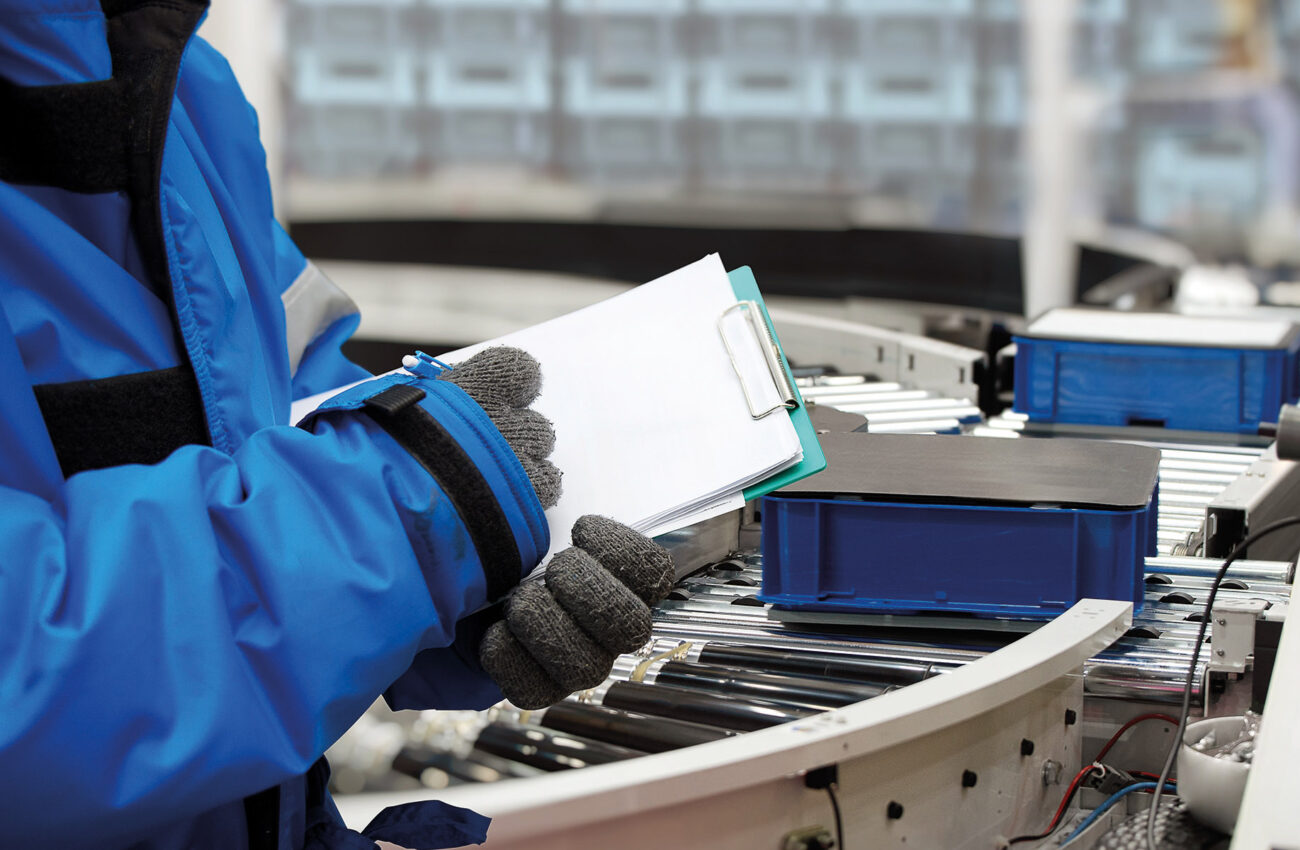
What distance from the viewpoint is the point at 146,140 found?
81 centimetres

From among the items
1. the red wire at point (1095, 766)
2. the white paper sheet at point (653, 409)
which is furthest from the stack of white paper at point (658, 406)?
the red wire at point (1095, 766)

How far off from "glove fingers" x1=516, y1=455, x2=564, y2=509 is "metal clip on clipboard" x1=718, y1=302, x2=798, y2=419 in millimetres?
146

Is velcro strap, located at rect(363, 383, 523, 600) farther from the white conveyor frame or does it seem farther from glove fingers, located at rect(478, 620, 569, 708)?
the white conveyor frame

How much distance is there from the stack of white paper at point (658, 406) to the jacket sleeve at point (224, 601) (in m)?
0.10

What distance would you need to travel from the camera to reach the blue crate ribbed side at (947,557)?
1.60 metres

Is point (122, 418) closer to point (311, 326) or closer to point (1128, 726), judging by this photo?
point (311, 326)

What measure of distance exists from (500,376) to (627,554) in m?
0.16

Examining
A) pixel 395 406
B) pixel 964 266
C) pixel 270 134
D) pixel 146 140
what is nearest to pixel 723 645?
pixel 395 406

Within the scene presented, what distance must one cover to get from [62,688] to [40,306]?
23 cm

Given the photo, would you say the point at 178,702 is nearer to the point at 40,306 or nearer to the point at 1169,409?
the point at 40,306

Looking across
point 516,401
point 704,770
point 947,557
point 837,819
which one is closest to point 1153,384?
point 947,557

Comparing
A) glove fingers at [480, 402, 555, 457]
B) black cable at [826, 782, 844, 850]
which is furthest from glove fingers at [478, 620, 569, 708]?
black cable at [826, 782, 844, 850]

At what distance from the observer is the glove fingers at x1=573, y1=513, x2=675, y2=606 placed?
84cm

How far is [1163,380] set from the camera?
9.43 ft
